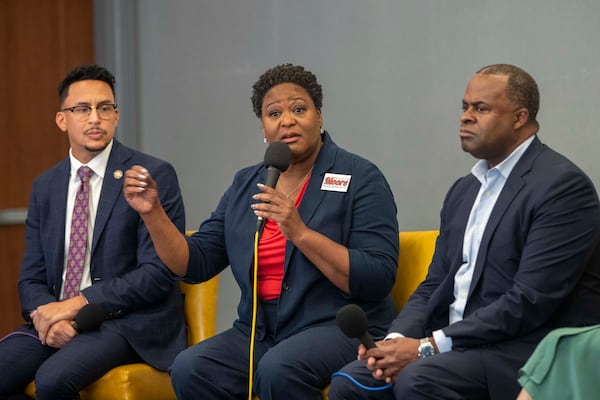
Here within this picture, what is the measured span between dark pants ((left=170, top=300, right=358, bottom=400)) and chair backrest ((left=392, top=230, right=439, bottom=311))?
1.51ft

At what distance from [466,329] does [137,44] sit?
3580mm

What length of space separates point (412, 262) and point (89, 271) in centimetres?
139

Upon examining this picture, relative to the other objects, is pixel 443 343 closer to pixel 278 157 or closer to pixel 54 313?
pixel 278 157

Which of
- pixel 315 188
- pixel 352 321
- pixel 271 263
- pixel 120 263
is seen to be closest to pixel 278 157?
pixel 315 188

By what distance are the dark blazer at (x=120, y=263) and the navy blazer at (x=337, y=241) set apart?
306 mm

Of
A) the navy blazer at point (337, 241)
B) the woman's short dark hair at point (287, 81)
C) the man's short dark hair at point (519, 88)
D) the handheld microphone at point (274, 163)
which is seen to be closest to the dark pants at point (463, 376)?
the navy blazer at point (337, 241)

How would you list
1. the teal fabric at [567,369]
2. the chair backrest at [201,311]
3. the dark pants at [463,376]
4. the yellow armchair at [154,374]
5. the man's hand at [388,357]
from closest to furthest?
the teal fabric at [567,369], the dark pants at [463,376], the man's hand at [388,357], the yellow armchair at [154,374], the chair backrest at [201,311]

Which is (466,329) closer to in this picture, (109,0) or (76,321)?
(76,321)

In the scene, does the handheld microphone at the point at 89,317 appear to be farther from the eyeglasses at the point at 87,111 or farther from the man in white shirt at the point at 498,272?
the man in white shirt at the point at 498,272

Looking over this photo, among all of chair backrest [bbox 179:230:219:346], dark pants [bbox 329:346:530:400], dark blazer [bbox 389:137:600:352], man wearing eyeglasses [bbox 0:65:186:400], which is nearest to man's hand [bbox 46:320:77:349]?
man wearing eyeglasses [bbox 0:65:186:400]

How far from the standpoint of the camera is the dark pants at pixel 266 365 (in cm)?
334

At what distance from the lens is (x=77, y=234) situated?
4.16 metres

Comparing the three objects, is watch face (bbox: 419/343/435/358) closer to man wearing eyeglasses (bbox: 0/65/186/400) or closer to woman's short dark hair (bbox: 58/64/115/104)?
man wearing eyeglasses (bbox: 0/65/186/400)

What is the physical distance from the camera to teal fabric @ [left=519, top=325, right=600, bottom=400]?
2652 mm
